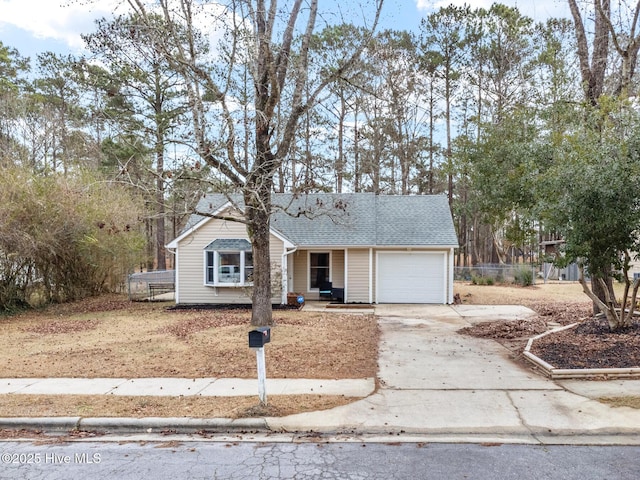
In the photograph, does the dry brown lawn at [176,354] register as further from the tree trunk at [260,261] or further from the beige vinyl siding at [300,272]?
the beige vinyl siding at [300,272]

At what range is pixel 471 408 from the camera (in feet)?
17.6

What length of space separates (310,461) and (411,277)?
43.9 ft

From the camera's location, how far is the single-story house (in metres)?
16.3

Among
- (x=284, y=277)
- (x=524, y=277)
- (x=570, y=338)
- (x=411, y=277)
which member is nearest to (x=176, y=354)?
(x=570, y=338)

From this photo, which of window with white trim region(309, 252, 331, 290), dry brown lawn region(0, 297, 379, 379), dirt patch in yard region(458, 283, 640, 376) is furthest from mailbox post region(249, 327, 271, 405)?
window with white trim region(309, 252, 331, 290)

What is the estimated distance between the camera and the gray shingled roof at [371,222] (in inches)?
666

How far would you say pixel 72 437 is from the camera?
15.6 ft

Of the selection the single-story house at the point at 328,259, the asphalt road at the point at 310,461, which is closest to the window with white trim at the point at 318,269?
the single-story house at the point at 328,259

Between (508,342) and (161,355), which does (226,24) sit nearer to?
(161,355)

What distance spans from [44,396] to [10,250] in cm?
941

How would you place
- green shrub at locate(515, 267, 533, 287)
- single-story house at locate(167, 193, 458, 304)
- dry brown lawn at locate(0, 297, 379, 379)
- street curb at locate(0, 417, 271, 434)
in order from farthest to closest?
green shrub at locate(515, 267, 533, 287) → single-story house at locate(167, 193, 458, 304) → dry brown lawn at locate(0, 297, 379, 379) → street curb at locate(0, 417, 271, 434)

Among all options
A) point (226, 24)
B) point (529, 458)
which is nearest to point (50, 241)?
point (226, 24)

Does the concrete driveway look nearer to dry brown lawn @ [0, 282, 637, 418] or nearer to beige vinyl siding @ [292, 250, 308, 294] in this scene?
dry brown lawn @ [0, 282, 637, 418]

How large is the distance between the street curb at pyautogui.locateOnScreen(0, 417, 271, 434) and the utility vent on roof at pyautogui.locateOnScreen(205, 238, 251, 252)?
1119cm
